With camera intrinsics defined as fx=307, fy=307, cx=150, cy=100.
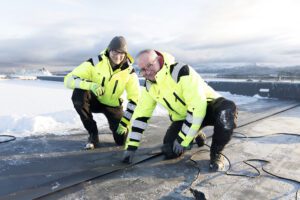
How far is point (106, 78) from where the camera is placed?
3.60 m

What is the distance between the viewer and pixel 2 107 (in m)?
6.58

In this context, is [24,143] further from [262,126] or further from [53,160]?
[262,126]

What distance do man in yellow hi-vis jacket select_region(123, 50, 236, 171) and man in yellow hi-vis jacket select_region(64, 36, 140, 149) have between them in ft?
1.74

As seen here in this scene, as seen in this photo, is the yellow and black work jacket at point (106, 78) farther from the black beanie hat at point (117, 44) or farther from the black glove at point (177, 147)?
the black glove at point (177, 147)

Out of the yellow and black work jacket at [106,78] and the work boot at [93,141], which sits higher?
the yellow and black work jacket at [106,78]

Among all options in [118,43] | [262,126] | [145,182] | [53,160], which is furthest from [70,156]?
[262,126]

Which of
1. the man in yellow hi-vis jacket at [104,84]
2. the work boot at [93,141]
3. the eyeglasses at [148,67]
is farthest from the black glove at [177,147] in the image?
the work boot at [93,141]

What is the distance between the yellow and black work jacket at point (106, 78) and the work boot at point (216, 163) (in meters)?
1.14

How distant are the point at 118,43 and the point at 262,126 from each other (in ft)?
9.63

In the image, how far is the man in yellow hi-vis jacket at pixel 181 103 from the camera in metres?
2.80

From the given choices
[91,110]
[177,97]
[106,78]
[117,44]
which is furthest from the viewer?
[91,110]

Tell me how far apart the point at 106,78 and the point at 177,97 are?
1012 millimetres

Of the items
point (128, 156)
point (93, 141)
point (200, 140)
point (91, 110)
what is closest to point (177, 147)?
point (128, 156)

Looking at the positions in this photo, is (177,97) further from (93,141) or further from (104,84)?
(93,141)
